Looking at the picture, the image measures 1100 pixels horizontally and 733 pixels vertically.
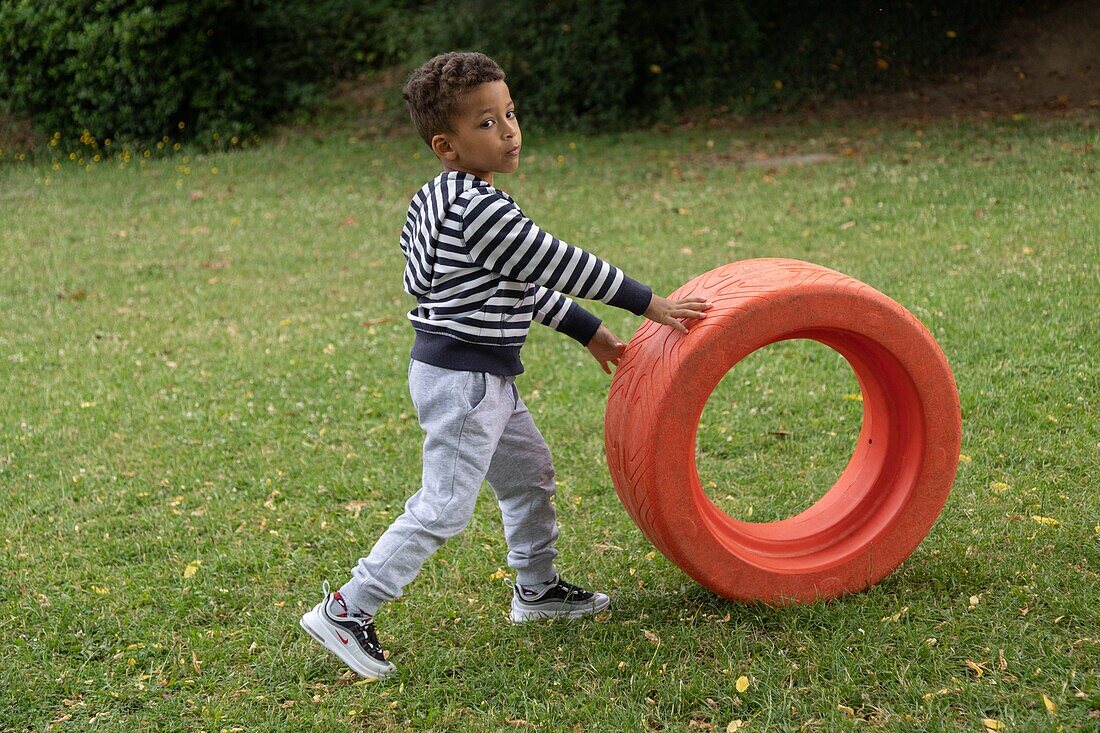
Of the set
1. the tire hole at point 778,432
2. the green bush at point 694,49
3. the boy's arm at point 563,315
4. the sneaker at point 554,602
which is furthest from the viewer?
the green bush at point 694,49

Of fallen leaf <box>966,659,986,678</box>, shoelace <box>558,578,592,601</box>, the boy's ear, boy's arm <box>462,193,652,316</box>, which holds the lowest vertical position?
fallen leaf <box>966,659,986,678</box>

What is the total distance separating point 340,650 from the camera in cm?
342

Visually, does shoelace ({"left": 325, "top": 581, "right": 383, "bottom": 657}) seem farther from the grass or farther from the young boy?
the grass

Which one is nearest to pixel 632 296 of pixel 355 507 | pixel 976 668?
pixel 976 668

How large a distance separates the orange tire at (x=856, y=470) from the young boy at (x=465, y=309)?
16cm

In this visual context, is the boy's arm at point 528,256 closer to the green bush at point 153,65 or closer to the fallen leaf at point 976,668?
the fallen leaf at point 976,668

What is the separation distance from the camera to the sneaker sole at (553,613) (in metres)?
3.74

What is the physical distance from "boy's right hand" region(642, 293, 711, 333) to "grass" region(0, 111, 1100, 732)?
1.00m

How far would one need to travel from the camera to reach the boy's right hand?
10.8ft

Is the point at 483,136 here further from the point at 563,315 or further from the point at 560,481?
the point at 560,481

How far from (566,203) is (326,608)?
7543 millimetres

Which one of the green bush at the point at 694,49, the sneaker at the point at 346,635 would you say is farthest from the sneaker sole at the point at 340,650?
the green bush at the point at 694,49

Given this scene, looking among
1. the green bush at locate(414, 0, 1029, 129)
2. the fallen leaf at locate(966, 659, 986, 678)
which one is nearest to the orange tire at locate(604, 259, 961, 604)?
the fallen leaf at locate(966, 659, 986, 678)

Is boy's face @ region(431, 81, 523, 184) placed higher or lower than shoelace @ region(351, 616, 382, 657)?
higher
